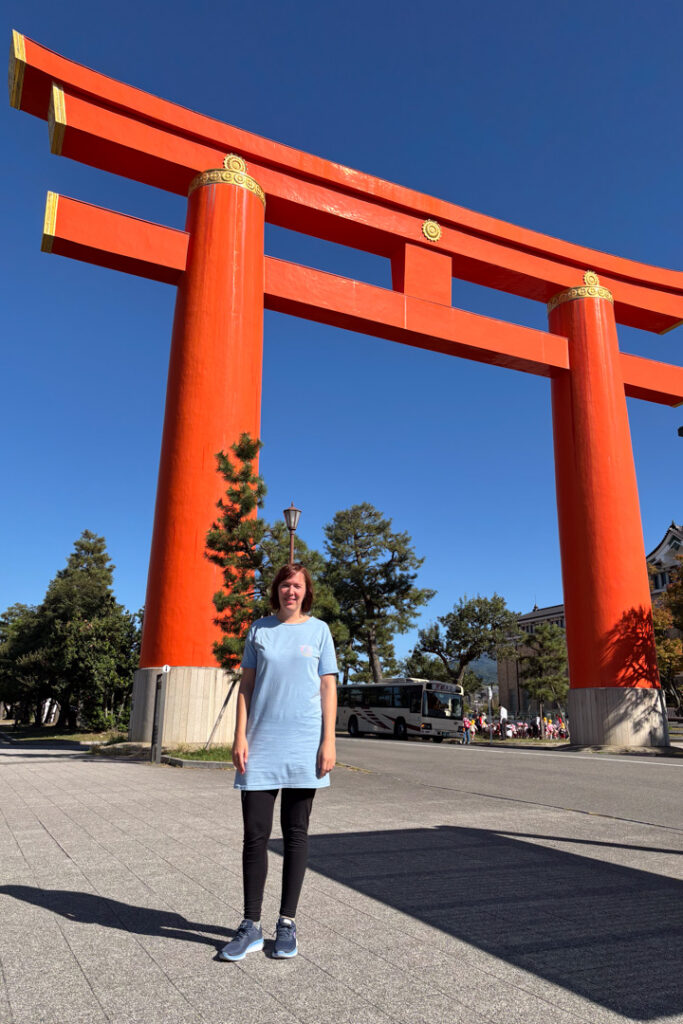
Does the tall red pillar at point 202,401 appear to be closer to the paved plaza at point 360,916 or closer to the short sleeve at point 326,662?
the paved plaza at point 360,916

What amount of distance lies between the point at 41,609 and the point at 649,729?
27.0 metres

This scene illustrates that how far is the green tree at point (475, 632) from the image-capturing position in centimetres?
4394

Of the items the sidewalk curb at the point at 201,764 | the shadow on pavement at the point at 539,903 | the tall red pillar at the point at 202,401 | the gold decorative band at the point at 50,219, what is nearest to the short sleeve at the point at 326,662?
the shadow on pavement at the point at 539,903

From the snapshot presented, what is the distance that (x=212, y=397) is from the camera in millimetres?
17453

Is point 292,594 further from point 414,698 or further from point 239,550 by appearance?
point 414,698

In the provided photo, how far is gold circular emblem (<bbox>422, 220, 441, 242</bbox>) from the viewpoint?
2225cm

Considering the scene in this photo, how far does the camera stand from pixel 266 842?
3070 mm

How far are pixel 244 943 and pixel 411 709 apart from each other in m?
27.9

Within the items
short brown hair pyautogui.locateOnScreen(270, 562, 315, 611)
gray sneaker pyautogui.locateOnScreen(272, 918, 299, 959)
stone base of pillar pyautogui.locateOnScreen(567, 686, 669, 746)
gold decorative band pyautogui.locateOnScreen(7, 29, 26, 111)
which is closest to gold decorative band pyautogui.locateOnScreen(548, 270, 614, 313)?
stone base of pillar pyautogui.locateOnScreen(567, 686, 669, 746)

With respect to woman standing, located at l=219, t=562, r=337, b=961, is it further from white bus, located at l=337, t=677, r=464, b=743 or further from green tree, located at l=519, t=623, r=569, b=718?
green tree, located at l=519, t=623, r=569, b=718

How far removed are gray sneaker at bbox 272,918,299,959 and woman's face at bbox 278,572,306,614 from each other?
130cm

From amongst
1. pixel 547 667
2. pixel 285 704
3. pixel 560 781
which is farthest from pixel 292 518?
pixel 547 667

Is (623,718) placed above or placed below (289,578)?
below

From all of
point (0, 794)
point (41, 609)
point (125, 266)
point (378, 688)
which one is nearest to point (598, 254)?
point (125, 266)
